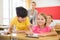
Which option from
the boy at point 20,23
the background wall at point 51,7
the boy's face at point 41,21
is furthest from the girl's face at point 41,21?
the background wall at point 51,7

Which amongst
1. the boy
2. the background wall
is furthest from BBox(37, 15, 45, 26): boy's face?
the background wall

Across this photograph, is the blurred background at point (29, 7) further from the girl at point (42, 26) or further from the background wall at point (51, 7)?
the girl at point (42, 26)

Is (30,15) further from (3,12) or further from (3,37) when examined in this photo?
(3,37)

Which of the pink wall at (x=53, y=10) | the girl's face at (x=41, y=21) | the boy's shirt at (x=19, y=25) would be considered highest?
the pink wall at (x=53, y=10)

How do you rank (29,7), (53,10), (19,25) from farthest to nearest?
(29,7)
(53,10)
(19,25)

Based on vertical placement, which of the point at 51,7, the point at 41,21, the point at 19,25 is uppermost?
the point at 51,7

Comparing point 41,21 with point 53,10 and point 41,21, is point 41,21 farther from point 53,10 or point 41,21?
point 53,10

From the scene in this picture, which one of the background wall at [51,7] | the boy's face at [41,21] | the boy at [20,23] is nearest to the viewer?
the boy's face at [41,21]

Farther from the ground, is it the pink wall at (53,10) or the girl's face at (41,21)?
the pink wall at (53,10)

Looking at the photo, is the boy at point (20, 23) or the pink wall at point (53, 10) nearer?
the boy at point (20, 23)

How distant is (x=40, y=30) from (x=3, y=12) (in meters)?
3.60

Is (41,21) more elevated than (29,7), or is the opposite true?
(29,7)

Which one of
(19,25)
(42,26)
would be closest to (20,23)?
(19,25)

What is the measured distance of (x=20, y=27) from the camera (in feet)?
8.63
